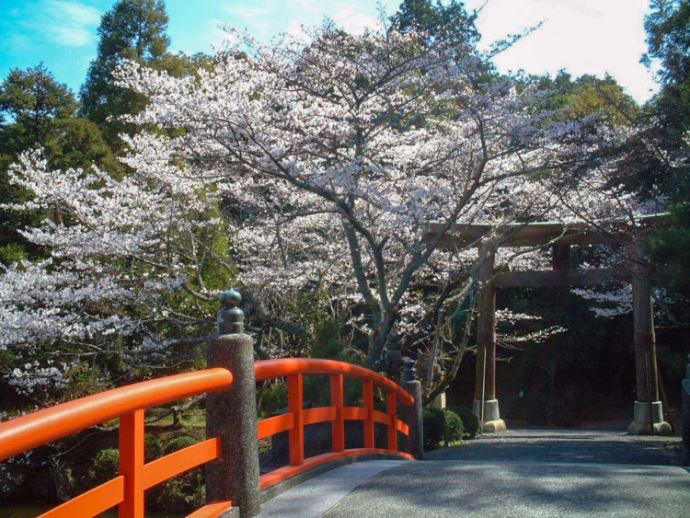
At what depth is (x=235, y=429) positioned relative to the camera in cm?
331

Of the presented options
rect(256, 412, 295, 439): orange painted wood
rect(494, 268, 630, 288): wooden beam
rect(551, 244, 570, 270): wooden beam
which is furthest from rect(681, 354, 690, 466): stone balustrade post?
rect(551, 244, 570, 270): wooden beam

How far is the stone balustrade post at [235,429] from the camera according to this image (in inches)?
130

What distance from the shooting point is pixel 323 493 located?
4.02 metres

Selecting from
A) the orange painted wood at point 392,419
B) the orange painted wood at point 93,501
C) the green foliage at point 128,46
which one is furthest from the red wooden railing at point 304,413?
the green foliage at point 128,46

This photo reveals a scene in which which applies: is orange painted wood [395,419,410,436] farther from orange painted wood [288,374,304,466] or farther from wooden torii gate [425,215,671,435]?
wooden torii gate [425,215,671,435]

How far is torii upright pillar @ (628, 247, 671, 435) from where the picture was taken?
13.9 metres

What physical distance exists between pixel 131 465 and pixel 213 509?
0.76 metres

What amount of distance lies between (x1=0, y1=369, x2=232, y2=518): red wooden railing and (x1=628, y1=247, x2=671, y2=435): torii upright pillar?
40.6ft

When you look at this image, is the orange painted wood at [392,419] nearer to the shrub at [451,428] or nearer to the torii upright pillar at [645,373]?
the shrub at [451,428]

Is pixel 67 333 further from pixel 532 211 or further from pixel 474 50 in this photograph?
pixel 532 211

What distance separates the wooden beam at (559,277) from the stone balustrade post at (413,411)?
6900 mm

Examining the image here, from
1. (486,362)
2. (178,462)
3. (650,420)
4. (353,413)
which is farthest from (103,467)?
(650,420)

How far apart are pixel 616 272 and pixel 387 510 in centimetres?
1137

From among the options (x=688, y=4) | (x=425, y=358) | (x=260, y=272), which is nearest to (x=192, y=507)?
(x=260, y=272)
